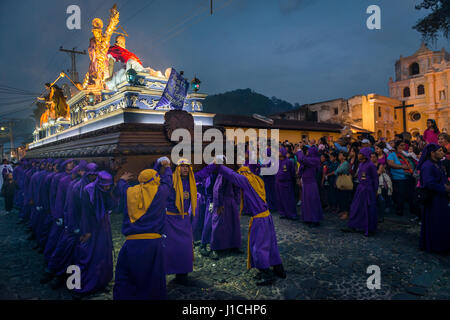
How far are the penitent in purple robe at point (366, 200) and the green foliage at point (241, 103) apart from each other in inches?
1869

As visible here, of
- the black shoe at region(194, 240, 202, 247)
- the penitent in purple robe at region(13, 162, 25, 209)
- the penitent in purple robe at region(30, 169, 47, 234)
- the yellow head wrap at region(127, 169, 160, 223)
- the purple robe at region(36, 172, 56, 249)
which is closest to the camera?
the yellow head wrap at region(127, 169, 160, 223)

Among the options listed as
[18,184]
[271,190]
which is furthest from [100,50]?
[271,190]

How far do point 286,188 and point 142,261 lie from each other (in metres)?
4.84

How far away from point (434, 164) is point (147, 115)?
6.24 m

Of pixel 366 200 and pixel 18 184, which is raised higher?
pixel 18 184

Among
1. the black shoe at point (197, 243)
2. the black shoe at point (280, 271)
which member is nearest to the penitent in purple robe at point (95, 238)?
the black shoe at point (197, 243)

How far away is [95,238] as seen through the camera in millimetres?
3438

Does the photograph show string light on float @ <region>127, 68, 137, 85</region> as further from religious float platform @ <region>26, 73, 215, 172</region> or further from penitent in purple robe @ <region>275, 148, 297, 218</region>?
penitent in purple robe @ <region>275, 148, 297, 218</region>

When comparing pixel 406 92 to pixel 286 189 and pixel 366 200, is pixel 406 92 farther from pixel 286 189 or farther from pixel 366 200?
pixel 366 200

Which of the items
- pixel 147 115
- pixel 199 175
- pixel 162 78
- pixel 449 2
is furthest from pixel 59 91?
pixel 449 2

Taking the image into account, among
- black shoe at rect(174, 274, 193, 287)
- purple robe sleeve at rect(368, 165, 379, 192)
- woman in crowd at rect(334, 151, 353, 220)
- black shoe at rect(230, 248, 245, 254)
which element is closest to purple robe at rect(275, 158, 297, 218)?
woman in crowd at rect(334, 151, 353, 220)

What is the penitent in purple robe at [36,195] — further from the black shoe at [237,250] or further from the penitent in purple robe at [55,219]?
the black shoe at [237,250]

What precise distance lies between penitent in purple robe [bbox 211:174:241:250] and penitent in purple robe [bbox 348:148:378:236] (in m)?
2.60

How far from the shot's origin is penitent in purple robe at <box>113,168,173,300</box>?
9.13 ft
